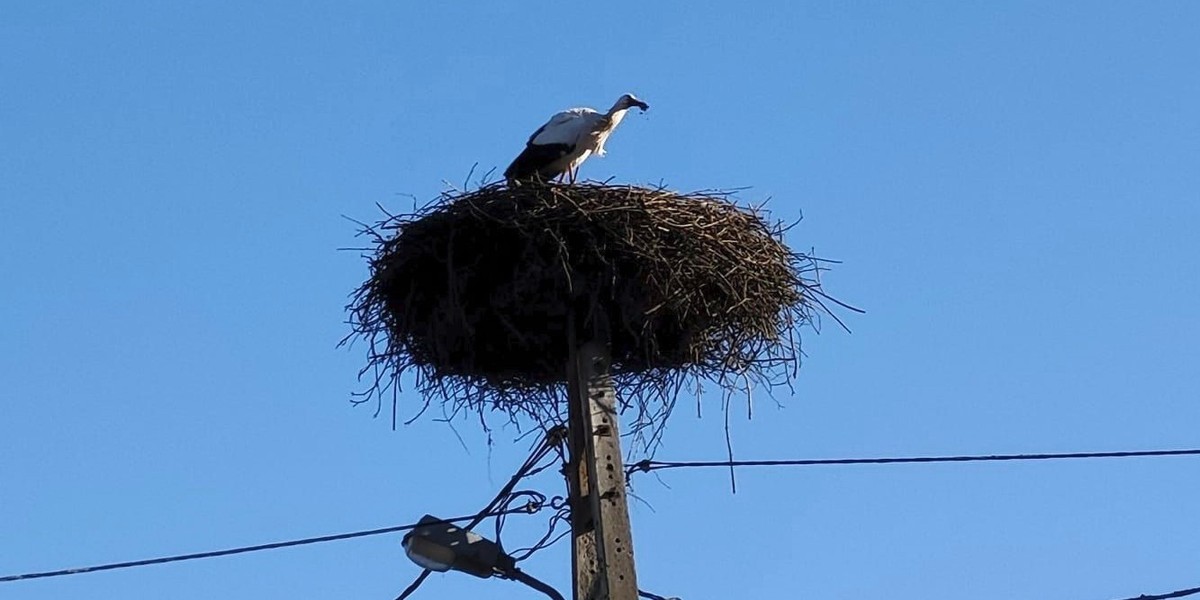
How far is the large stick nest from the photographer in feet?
23.0

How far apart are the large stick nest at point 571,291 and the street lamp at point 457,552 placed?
3.30 feet

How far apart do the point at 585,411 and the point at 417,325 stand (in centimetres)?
144

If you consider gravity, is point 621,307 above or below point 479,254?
below

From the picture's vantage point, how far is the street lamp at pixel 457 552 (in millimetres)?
6086

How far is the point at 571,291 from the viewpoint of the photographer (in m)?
6.84

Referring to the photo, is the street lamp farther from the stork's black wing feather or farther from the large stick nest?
the stork's black wing feather

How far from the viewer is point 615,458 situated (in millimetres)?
6117

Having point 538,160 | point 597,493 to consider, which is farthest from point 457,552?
point 538,160

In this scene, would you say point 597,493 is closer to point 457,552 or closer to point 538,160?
point 457,552

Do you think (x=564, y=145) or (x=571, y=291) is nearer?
(x=571, y=291)

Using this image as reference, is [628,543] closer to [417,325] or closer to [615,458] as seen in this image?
[615,458]

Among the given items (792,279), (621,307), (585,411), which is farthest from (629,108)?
(585,411)

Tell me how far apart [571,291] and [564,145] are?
2932mm

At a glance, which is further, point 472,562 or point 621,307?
point 621,307
